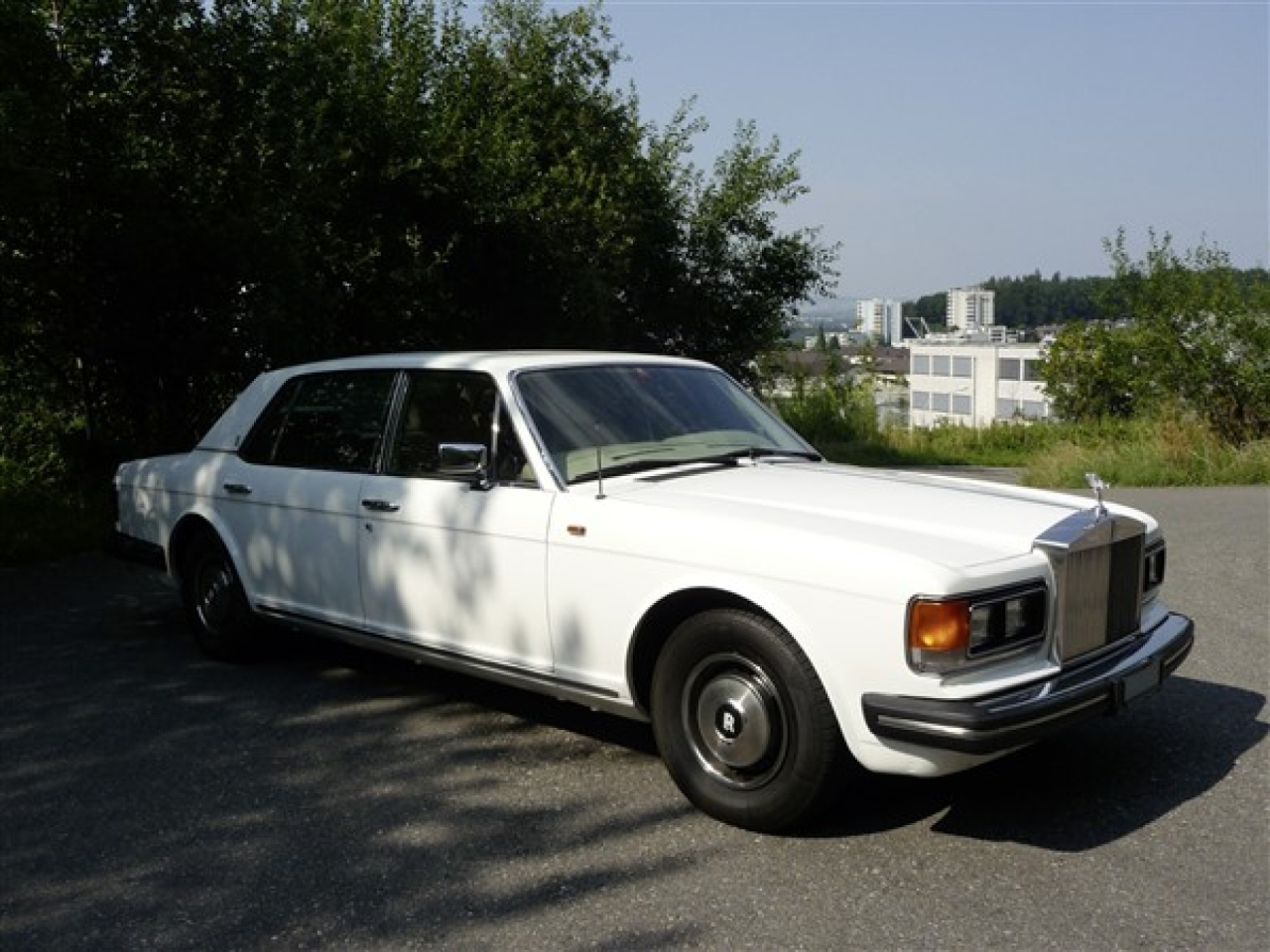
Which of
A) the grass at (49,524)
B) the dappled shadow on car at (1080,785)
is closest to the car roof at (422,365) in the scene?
the dappled shadow on car at (1080,785)

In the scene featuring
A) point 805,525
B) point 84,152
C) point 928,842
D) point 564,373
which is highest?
point 84,152

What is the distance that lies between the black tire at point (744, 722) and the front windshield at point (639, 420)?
0.87 m

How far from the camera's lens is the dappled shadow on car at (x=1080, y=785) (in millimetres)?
4191

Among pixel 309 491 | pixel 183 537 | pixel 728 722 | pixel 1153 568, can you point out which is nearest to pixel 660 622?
pixel 728 722

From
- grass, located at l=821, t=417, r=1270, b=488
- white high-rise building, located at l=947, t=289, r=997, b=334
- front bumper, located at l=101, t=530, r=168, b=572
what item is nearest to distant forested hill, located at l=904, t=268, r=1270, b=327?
white high-rise building, located at l=947, t=289, r=997, b=334

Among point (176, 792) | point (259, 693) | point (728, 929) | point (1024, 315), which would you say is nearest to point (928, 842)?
point (728, 929)

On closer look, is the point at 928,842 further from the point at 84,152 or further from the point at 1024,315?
the point at 1024,315

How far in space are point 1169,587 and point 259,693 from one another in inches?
236

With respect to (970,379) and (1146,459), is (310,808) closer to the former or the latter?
(1146,459)

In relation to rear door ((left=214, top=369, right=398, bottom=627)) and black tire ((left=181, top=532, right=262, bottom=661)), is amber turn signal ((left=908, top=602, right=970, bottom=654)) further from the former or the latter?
black tire ((left=181, top=532, right=262, bottom=661))

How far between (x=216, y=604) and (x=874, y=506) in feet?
12.3

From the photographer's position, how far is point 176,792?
461 centimetres

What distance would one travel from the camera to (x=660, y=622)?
4.40 metres

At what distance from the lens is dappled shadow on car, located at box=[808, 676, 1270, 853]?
4.19 meters
